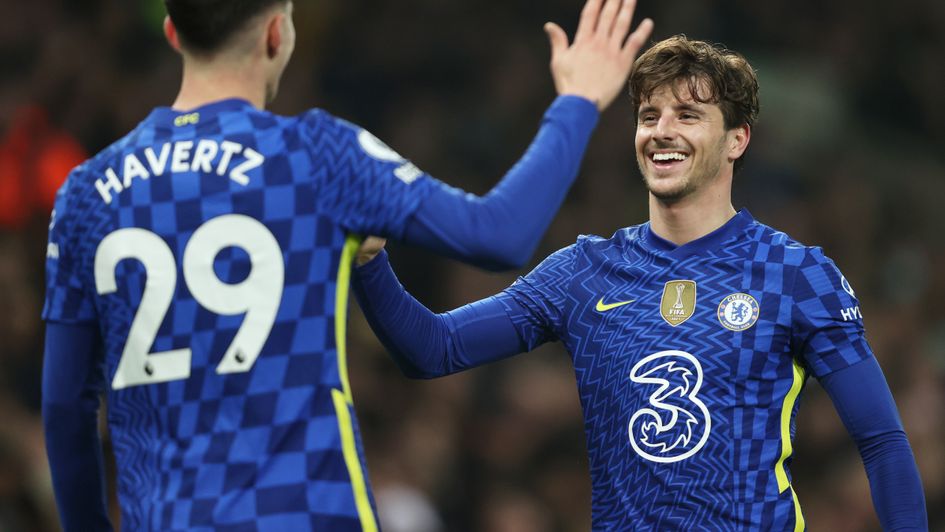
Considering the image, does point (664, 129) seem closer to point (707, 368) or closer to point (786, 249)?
point (786, 249)

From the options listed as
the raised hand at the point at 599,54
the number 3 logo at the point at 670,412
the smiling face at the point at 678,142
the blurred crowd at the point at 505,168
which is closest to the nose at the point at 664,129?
the smiling face at the point at 678,142

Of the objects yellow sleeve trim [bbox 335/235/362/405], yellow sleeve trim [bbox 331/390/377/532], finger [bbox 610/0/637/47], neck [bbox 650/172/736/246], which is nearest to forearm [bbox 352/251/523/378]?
neck [bbox 650/172/736/246]

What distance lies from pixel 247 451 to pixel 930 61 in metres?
10.0

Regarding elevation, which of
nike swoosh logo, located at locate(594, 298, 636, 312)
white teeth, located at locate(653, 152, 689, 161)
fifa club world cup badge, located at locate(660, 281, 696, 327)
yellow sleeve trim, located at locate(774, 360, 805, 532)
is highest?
white teeth, located at locate(653, 152, 689, 161)

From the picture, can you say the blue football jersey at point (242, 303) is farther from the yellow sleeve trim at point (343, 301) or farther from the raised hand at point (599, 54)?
the raised hand at point (599, 54)

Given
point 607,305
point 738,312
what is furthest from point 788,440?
point 607,305

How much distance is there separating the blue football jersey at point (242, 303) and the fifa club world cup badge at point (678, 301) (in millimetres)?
1399

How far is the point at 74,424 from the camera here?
11.0ft

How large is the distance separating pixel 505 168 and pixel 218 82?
7.23 metres

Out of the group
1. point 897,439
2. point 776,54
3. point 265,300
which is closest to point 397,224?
point 265,300

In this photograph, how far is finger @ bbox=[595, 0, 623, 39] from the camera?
340 centimetres

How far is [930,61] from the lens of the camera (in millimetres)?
11773

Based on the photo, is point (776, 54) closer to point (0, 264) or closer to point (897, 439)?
point (0, 264)

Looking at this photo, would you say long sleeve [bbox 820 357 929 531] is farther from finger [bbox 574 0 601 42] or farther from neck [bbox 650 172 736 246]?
finger [bbox 574 0 601 42]
